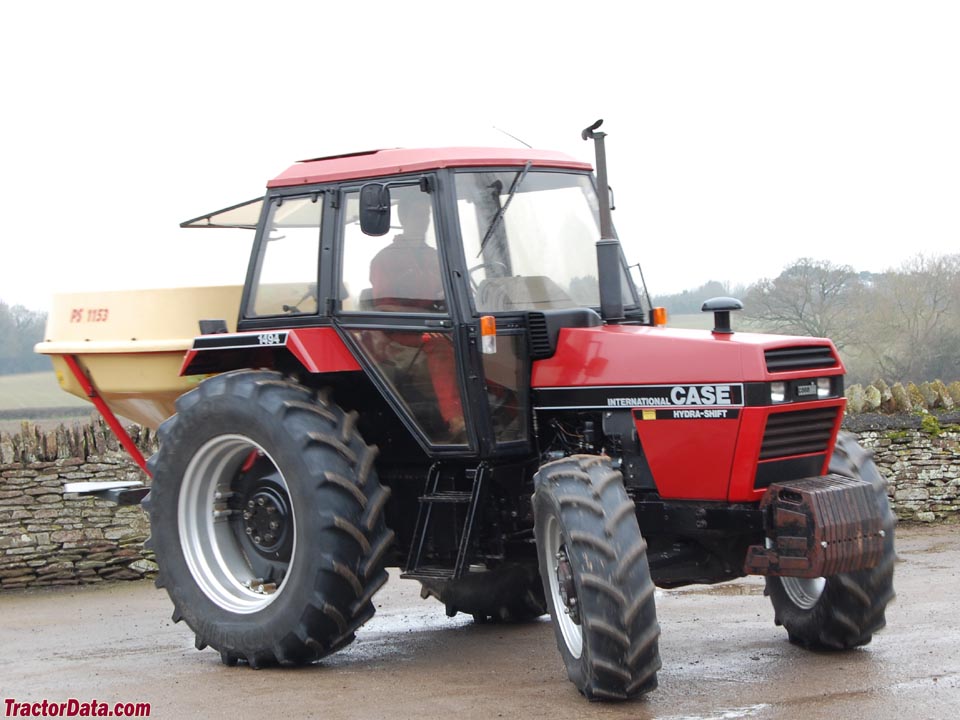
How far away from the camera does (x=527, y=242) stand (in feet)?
22.7

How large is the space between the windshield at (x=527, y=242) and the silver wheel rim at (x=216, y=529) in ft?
5.49

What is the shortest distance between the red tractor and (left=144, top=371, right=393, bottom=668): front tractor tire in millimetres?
15

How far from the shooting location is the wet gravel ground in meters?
5.69

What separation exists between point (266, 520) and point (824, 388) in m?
3.16

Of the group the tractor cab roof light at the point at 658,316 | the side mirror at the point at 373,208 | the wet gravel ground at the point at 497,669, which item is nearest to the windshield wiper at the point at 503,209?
the side mirror at the point at 373,208

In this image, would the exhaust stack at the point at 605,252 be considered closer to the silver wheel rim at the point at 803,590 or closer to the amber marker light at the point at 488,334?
the amber marker light at the point at 488,334

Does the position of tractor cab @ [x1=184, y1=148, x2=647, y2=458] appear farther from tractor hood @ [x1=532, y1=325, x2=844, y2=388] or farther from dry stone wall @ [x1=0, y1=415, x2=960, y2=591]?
dry stone wall @ [x1=0, y1=415, x2=960, y2=591]

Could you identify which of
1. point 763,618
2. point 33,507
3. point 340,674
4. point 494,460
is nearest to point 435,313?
point 494,460

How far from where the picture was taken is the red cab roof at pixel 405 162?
6.88m

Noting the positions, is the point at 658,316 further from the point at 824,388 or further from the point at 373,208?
the point at 373,208

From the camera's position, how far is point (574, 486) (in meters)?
5.82

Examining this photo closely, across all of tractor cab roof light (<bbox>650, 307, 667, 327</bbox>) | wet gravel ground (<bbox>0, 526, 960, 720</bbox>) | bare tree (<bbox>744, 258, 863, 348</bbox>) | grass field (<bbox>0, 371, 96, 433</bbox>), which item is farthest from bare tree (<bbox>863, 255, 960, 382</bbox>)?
grass field (<bbox>0, 371, 96, 433</bbox>)

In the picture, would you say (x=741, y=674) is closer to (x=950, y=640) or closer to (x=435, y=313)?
(x=950, y=640)

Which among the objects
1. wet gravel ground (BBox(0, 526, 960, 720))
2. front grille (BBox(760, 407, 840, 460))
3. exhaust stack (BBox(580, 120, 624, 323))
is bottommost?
wet gravel ground (BBox(0, 526, 960, 720))
